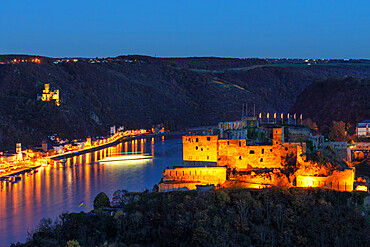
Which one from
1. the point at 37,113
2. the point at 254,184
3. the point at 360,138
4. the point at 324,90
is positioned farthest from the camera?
the point at 37,113

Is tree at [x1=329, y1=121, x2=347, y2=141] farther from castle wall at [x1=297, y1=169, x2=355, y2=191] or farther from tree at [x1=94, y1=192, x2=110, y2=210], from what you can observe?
tree at [x1=94, y1=192, x2=110, y2=210]

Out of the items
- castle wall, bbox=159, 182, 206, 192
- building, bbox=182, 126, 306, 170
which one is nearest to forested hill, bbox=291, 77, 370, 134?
building, bbox=182, 126, 306, 170

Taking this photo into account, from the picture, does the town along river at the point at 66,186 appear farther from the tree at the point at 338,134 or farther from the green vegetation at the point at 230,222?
the tree at the point at 338,134

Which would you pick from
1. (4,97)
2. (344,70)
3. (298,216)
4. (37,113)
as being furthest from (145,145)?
(344,70)

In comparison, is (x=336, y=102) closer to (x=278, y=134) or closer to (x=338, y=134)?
(x=338, y=134)

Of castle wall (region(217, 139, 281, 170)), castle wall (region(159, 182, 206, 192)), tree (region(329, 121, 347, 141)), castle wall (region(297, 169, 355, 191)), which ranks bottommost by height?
castle wall (region(159, 182, 206, 192))

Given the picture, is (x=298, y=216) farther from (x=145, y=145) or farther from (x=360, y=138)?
(x=145, y=145)

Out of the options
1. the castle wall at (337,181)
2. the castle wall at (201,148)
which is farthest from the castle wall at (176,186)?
the castle wall at (337,181)
